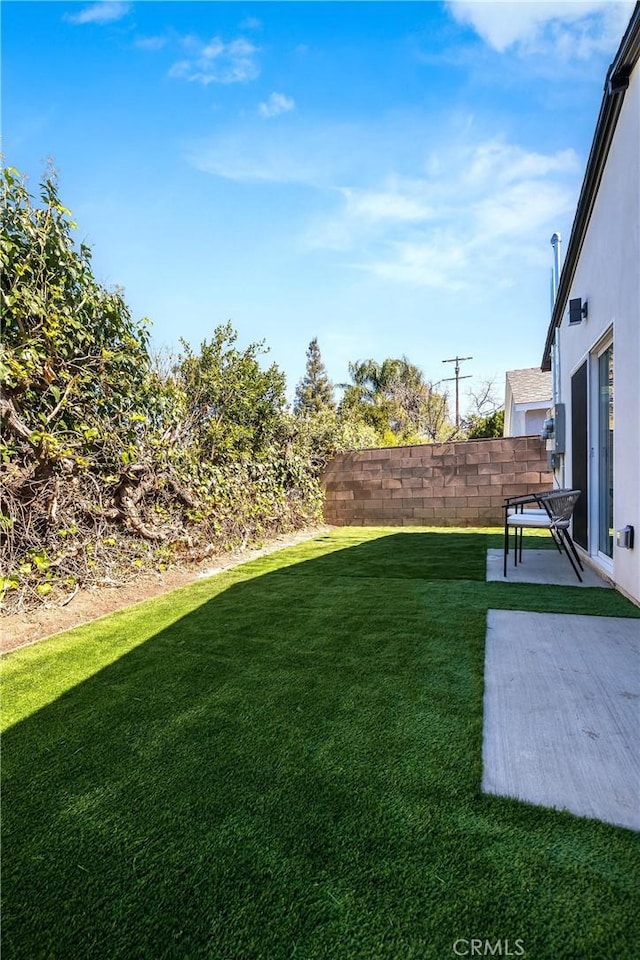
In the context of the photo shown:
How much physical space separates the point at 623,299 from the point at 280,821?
411 cm

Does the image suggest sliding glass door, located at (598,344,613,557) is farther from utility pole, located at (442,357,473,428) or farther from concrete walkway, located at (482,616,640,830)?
utility pole, located at (442,357,473,428)

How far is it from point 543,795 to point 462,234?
881 cm

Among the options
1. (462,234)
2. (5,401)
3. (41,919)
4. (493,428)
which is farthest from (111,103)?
(493,428)

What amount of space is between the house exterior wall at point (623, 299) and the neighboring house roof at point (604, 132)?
4.0 inches

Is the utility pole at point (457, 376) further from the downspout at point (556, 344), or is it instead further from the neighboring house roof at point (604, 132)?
the neighboring house roof at point (604, 132)

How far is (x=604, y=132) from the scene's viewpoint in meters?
3.87

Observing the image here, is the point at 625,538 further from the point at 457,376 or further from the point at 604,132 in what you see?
the point at 457,376

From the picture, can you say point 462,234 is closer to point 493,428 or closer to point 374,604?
point 374,604

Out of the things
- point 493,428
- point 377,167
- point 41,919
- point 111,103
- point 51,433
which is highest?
point 377,167

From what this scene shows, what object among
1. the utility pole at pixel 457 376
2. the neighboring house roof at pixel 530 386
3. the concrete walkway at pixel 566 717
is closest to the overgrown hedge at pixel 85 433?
the concrete walkway at pixel 566 717

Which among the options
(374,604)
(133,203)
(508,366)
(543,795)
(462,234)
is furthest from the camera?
(508,366)

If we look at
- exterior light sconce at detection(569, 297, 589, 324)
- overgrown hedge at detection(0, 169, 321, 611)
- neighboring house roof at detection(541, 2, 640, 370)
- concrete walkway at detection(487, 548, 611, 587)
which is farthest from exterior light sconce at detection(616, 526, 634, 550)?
overgrown hedge at detection(0, 169, 321, 611)

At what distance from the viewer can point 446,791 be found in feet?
4.87

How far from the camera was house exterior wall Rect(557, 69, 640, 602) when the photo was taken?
10.6 ft
